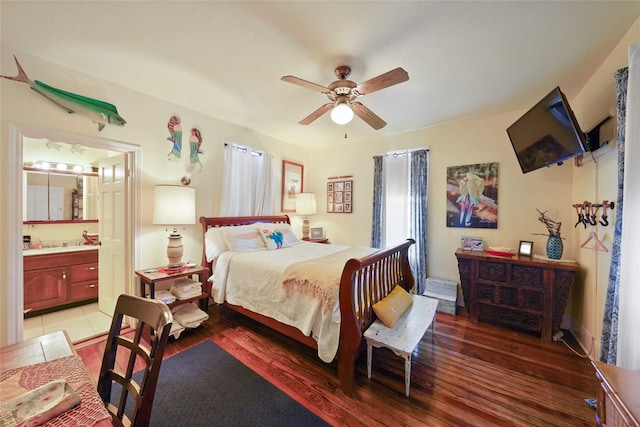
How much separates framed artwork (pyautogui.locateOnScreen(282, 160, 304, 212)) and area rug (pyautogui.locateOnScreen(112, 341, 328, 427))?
9.09 feet

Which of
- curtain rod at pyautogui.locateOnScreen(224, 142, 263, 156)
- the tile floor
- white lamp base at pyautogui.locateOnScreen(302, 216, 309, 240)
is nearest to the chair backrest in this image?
the tile floor

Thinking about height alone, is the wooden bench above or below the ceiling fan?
below

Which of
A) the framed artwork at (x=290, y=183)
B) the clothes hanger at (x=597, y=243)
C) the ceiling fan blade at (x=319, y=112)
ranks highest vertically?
the ceiling fan blade at (x=319, y=112)

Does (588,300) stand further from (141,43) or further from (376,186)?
(141,43)

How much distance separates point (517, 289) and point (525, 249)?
53 cm

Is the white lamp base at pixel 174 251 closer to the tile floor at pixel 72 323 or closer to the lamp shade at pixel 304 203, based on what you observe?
the tile floor at pixel 72 323

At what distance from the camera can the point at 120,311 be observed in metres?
1.06

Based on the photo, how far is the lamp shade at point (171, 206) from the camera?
8.27ft

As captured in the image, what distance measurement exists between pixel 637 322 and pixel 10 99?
4544 millimetres

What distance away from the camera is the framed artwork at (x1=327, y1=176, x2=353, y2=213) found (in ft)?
14.5

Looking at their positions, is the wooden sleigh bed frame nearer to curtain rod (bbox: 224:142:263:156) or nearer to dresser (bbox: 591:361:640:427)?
dresser (bbox: 591:361:640:427)

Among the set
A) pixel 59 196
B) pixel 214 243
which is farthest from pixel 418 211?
pixel 59 196

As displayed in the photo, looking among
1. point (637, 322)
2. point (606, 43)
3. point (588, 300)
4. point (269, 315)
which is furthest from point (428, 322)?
point (606, 43)

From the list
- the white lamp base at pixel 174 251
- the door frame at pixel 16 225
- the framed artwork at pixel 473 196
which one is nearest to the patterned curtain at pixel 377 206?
the framed artwork at pixel 473 196
